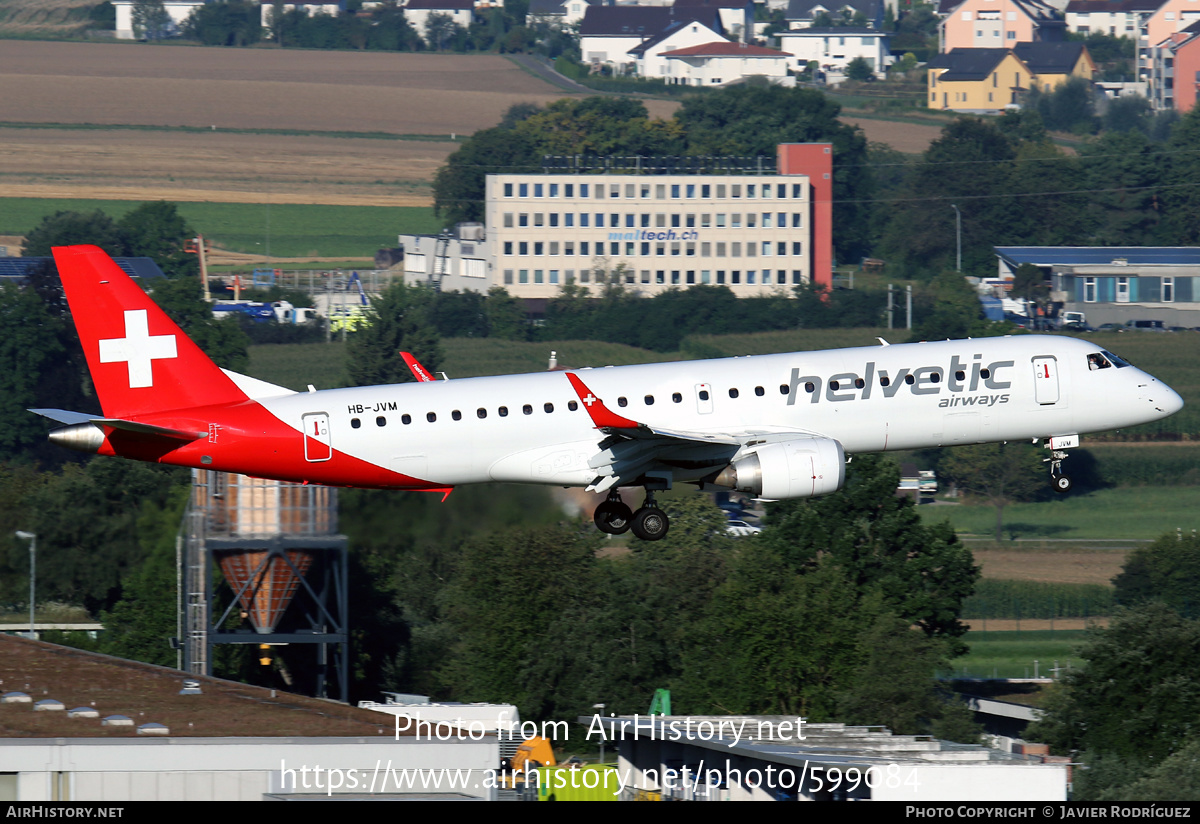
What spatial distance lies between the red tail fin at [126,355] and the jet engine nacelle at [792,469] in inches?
536

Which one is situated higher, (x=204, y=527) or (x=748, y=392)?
(x=748, y=392)

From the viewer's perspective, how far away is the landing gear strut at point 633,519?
45.7 metres

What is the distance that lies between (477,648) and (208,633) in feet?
86.7

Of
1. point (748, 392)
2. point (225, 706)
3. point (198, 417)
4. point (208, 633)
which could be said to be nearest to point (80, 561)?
point (208, 633)

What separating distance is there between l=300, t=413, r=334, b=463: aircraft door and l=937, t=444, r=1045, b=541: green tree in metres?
107

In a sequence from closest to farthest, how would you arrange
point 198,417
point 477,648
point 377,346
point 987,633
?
point 198,417 < point 477,648 < point 987,633 < point 377,346

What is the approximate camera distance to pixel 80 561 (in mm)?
90750

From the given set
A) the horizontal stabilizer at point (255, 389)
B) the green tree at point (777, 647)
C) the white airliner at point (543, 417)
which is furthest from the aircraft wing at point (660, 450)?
the green tree at point (777, 647)

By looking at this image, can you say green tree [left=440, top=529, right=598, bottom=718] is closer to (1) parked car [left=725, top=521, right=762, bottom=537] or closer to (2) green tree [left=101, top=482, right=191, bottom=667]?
(2) green tree [left=101, top=482, right=191, bottom=667]

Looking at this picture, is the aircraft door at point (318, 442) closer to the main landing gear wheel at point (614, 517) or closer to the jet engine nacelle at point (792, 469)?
the main landing gear wheel at point (614, 517)

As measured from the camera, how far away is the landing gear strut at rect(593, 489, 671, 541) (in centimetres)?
4569

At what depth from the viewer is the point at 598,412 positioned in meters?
42.8

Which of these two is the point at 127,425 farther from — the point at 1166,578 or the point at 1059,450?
the point at 1166,578
